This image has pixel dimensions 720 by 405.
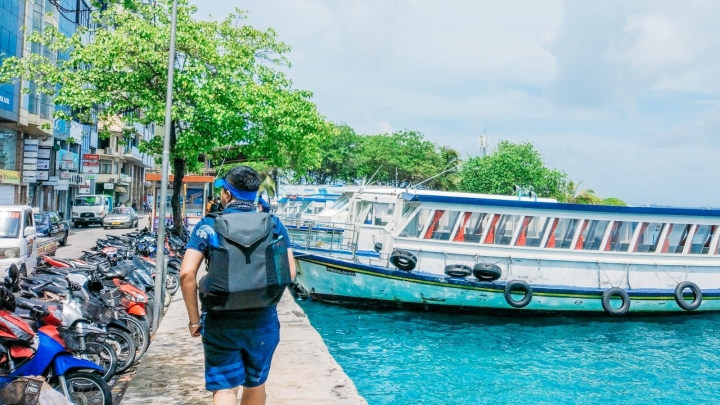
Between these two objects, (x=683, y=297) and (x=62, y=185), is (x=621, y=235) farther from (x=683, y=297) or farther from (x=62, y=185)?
(x=62, y=185)

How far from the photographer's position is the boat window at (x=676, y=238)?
1747cm

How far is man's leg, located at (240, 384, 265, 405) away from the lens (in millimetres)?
3748

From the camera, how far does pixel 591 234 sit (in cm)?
1694

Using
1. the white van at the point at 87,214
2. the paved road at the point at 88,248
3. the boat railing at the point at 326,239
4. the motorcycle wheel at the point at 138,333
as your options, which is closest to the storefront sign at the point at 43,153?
the white van at the point at 87,214

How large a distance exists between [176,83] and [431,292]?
784 centimetres

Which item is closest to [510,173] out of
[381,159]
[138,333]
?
[381,159]

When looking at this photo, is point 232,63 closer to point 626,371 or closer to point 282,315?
point 282,315

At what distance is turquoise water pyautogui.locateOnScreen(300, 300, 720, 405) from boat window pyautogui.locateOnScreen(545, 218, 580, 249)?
1.85 meters

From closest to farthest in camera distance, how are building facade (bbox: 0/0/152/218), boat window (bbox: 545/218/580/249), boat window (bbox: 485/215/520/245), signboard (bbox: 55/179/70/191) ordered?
Answer: boat window (bbox: 485/215/520/245)
boat window (bbox: 545/218/580/249)
building facade (bbox: 0/0/152/218)
signboard (bbox: 55/179/70/191)

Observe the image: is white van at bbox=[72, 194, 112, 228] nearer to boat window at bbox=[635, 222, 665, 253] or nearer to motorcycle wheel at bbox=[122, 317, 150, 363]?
boat window at bbox=[635, 222, 665, 253]

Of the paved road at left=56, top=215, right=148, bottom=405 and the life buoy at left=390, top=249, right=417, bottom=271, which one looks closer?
the paved road at left=56, top=215, right=148, bottom=405

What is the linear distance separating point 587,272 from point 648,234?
1996 mm

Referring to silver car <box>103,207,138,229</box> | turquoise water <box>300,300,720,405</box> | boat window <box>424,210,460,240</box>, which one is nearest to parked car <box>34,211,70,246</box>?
turquoise water <box>300,300,720,405</box>

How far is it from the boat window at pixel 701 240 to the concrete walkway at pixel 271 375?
13009mm
